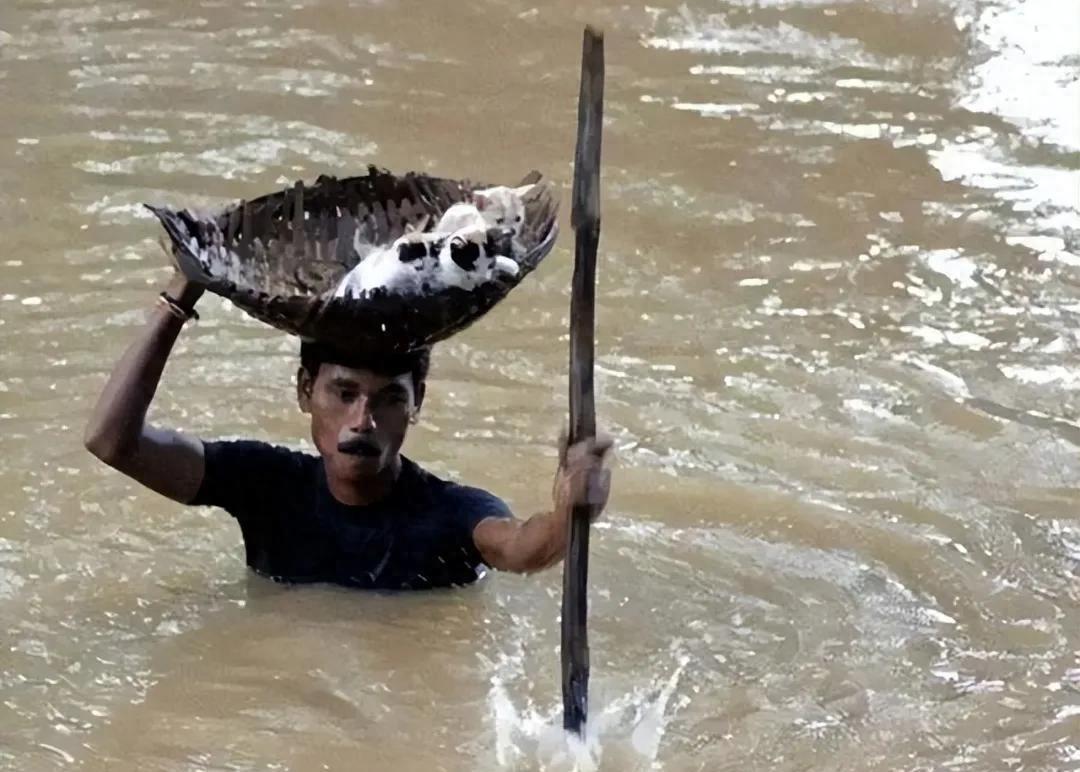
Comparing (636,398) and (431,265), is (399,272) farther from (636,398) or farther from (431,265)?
(636,398)

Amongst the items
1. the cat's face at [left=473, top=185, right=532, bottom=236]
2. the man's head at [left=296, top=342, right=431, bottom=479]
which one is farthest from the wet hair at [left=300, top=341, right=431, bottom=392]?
the cat's face at [left=473, top=185, right=532, bottom=236]

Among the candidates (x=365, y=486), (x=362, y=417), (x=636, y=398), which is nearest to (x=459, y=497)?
→ (x=365, y=486)

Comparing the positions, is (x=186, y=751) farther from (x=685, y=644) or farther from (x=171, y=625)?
(x=685, y=644)

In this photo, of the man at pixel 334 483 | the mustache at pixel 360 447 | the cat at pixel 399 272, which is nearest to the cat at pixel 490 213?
the cat at pixel 399 272

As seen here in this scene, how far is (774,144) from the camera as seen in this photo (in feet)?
16.1

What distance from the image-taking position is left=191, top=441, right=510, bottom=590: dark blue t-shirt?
272cm

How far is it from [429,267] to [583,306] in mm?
464

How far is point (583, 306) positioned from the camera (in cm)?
208

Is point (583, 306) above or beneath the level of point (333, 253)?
above

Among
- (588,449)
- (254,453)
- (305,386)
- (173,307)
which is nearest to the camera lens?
(588,449)

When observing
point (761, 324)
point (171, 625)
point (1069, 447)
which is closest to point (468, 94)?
point (761, 324)

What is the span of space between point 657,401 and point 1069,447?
31.5 inches

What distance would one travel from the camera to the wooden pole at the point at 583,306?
6.66 feet

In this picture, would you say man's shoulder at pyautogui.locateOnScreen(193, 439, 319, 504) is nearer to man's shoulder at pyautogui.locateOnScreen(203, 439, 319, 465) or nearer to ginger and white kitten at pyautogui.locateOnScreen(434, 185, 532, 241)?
man's shoulder at pyautogui.locateOnScreen(203, 439, 319, 465)
